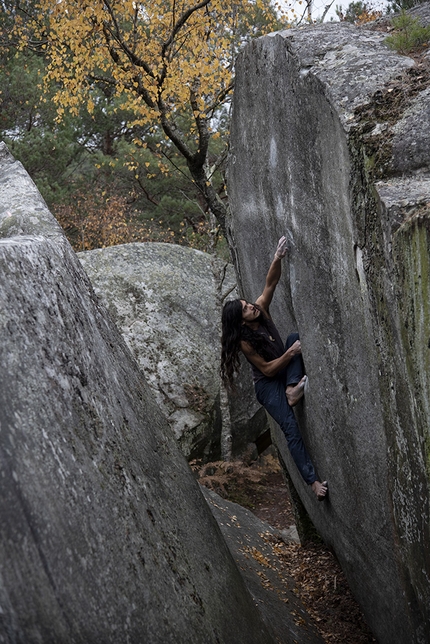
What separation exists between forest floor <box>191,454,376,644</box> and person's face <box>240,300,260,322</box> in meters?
2.23

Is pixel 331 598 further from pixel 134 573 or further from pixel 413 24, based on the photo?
pixel 413 24

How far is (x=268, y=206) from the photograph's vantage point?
18.1 ft

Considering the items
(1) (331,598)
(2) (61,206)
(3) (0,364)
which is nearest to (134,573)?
(3) (0,364)

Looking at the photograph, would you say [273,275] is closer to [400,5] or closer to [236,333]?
[236,333]

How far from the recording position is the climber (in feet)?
17.8

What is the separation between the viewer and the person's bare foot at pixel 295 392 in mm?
5344

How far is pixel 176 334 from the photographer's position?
31.3 ft

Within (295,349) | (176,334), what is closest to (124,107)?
(176,334)

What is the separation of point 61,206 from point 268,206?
1144cm

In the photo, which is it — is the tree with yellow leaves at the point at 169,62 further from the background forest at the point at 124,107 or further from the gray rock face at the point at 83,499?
the gray rock face at the point at 83,499

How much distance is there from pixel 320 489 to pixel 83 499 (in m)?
3.13

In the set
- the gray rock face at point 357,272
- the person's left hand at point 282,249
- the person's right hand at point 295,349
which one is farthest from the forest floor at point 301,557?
the person's left hand at point 282,249

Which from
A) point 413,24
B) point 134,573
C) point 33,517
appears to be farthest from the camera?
point 413,24

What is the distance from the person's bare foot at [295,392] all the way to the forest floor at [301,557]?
4.89 ft
